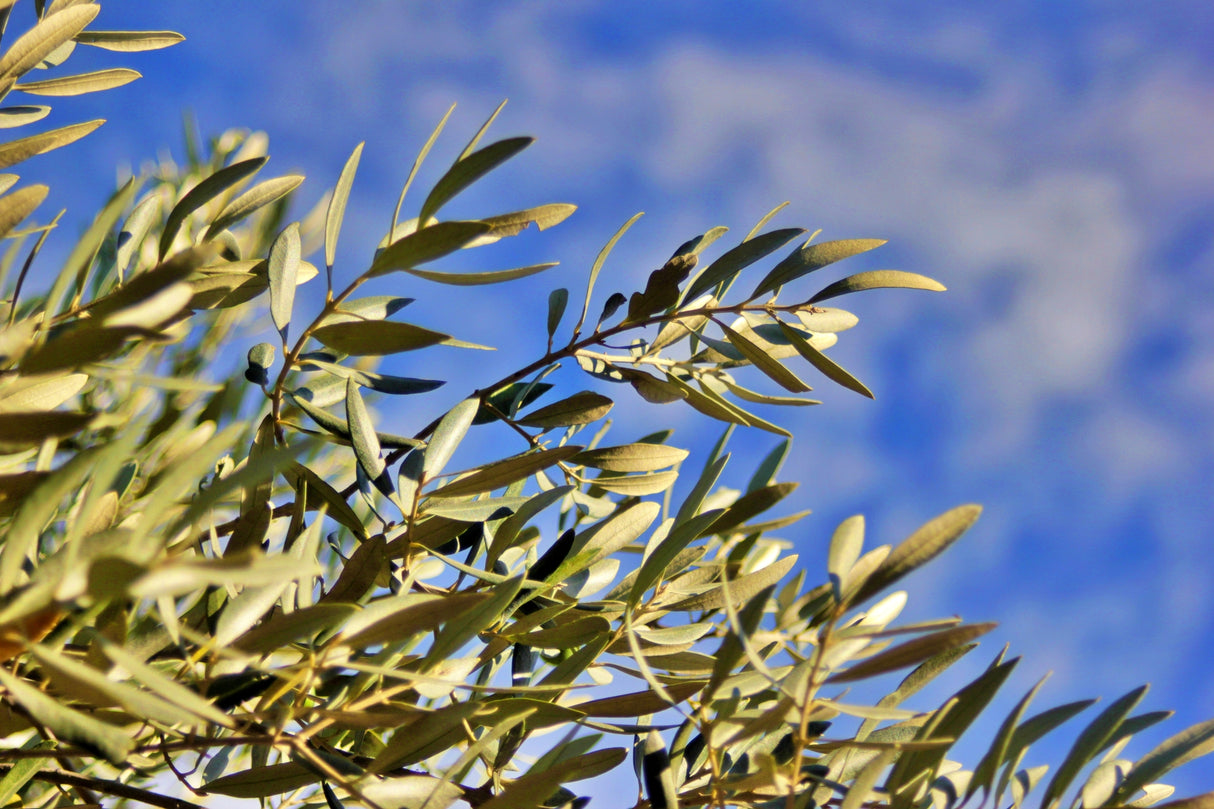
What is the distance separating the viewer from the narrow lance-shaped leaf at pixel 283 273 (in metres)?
0.63

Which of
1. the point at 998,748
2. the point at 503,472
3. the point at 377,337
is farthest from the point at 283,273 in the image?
the point at 998,748

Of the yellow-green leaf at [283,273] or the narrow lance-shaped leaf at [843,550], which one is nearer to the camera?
the narrow lance-shaped leaf at [843,550]

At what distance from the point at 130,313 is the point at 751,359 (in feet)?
1.55

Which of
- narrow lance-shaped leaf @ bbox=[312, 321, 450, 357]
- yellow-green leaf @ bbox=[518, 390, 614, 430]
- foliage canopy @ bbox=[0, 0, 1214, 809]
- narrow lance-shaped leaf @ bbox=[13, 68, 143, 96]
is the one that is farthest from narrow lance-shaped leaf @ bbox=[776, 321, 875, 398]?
narrow lance-shaped leaf @ bbox=[13, 68, 143, 96]

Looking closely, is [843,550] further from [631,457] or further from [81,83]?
[81,83]

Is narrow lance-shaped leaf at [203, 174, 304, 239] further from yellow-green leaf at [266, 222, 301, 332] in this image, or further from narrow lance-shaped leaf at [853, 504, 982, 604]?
narrow lance-shaped leaf at [853, 504, 982, 604]

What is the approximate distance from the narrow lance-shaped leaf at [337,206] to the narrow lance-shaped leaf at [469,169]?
6.1 inches

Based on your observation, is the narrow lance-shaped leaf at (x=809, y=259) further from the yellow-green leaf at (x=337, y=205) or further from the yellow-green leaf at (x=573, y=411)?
the yellow-green leaf at (x=337, y=205)

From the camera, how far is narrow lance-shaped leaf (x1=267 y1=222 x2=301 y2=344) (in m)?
0.63

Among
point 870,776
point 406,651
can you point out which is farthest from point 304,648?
point 870,776

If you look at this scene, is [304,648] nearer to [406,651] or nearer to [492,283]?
[406,651]

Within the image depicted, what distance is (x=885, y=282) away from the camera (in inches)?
26.5

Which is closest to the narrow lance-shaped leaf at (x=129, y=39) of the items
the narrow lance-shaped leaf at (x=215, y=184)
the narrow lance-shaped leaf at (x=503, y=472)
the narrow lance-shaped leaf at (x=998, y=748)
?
the narrow lance-shaped leaf at (x=215, y=184)

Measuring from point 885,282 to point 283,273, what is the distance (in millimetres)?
463
